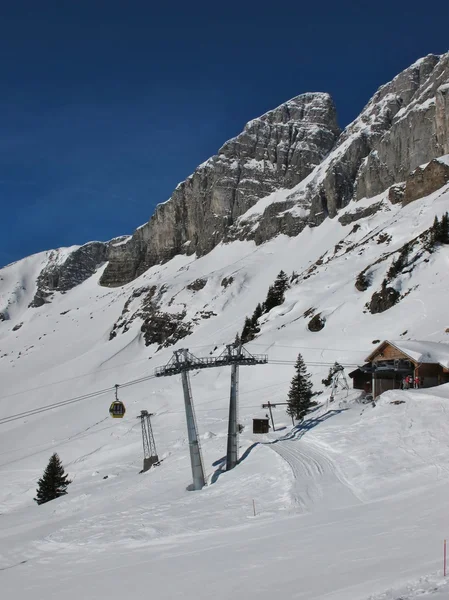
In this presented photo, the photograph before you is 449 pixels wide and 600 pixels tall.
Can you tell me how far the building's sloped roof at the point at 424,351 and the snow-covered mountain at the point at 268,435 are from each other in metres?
5.17

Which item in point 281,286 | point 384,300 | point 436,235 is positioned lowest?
point 384,300

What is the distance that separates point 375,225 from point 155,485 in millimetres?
87855

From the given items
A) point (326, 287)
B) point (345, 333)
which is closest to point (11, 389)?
point (326, 287)

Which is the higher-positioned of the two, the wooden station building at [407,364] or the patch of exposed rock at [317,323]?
the patch of exposed rock at [317,323]

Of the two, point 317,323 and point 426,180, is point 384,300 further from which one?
point 426,180

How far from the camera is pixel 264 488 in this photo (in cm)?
2272

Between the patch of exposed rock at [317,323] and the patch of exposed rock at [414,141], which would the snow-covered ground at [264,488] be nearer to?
the patch of exposed rock at [317,323]

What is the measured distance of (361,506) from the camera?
1792 centimetres

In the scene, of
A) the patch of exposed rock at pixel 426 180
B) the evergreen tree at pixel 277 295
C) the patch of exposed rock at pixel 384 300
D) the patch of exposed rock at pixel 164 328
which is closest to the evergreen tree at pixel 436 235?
the patch of exposed rock at pixel 384 300

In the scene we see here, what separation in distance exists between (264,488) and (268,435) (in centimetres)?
1378

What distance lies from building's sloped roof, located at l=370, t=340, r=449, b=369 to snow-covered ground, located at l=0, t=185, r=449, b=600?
5237mm

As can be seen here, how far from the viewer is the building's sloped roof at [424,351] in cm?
3541

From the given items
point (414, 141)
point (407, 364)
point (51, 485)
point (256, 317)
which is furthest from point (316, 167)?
point (51, 485)

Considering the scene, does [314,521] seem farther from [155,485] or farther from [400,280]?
[400,280]
